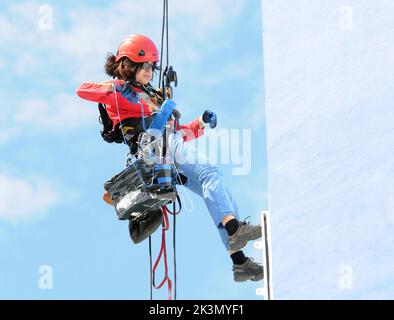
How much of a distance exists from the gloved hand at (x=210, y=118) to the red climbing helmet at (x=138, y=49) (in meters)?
0.58

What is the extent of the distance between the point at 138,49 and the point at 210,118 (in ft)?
2.55

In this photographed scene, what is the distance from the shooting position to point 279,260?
10188 mm

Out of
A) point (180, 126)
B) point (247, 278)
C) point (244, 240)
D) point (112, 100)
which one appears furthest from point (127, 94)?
point (247, 278)

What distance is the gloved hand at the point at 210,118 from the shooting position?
1082 cm

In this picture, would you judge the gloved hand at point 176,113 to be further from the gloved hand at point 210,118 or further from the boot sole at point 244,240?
the boot sole at point 244,240

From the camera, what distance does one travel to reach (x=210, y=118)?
1083 cm

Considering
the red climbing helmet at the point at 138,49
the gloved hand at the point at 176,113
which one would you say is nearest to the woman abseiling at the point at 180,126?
the red climbing helmet at the point at 138,49

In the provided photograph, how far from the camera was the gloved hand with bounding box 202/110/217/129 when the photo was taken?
35.5 ft

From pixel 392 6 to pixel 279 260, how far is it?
240 centimetres

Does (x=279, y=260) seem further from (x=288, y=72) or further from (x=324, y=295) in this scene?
(x=288, y=72)

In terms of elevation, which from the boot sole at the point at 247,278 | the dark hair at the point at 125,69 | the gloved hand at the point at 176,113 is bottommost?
the boot sole at the point at 247,278

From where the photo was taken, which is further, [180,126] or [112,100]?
[180,126]

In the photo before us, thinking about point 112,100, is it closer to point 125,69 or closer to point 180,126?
point 125,69

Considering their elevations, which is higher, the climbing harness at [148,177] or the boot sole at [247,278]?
the climbing harness at [148,177]
